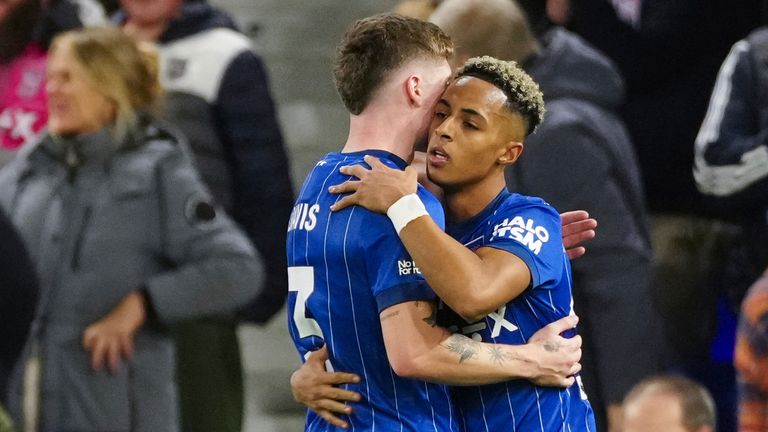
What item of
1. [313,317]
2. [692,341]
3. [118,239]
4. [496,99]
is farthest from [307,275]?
[692,341]

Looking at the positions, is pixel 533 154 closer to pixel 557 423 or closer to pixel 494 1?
pixel 494 1

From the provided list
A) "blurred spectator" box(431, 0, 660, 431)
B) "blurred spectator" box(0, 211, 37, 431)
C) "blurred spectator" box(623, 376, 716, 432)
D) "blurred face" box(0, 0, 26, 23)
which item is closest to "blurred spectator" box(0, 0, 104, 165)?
"blurred face" box(0, 0, 26, 23)

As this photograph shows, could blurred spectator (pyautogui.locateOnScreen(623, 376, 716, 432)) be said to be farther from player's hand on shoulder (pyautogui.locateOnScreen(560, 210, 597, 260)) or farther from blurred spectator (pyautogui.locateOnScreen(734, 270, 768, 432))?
player's hand on shoulder (pyautogui.locateOnScreen(560, 210, 597, 260))

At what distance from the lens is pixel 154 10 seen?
6359mm

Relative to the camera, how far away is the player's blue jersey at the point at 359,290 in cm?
352

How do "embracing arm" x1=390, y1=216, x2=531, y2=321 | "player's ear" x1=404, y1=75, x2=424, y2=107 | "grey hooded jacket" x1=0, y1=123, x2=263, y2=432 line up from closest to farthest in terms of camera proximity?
"embracing arm" x1=390, y1=216, x2=531, y2=321 < "player's ear" x1=404, y1=75, x2=424, y2=107 < "grey hooded jacket" x1=0, y1=123, x2=263, y2=432

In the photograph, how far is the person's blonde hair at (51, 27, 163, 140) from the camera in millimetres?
5680

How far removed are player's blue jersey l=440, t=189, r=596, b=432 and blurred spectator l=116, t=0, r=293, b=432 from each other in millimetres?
2637

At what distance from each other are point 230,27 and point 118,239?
121cm

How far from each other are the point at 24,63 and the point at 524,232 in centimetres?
313

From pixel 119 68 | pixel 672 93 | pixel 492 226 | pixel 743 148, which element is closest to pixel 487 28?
pixel 743 148

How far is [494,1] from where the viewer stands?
5.85 metres

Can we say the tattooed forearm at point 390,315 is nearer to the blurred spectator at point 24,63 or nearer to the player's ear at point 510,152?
the player's ear at point 510,152

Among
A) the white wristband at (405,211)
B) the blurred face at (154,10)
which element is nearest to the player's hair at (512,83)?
the white wristband at (405,211)
